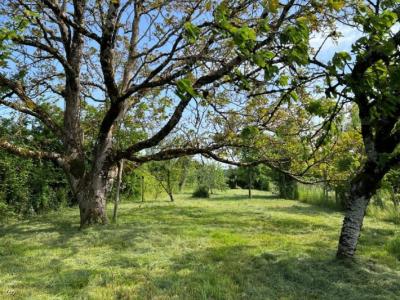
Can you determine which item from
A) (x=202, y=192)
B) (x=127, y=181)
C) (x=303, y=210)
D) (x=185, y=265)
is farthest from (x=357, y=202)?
(x=202, y=192)

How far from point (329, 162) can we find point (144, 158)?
4166 millimetres

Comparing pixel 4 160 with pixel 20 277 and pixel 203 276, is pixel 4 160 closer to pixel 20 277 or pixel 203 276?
pixel 20 277

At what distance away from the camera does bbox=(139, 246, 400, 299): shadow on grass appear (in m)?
4.52

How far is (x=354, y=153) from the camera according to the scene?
9625 mm

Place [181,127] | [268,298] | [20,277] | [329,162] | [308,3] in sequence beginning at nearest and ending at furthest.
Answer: [268,298] → [20,277] → [308,3] → [329,162] → [181,127]

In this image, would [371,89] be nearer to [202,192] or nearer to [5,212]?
[5,212]

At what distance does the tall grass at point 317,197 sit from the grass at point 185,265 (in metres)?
7.98

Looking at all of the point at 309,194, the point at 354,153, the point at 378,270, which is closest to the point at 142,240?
the point at 378,270

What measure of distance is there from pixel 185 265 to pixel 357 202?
8.41 feet

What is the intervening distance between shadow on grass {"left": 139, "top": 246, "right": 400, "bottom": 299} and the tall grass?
11.3 meters

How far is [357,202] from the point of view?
18.6 ft

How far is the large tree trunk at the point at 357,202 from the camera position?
556 cm

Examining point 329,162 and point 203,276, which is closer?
point 203,276

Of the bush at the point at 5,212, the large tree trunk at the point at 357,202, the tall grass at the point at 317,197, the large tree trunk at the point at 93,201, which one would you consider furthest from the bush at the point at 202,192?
the large tree trunk at the point at 357,202
